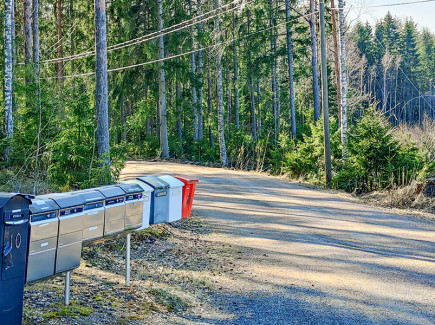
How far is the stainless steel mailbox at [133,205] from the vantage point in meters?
6.18

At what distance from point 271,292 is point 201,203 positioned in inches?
275

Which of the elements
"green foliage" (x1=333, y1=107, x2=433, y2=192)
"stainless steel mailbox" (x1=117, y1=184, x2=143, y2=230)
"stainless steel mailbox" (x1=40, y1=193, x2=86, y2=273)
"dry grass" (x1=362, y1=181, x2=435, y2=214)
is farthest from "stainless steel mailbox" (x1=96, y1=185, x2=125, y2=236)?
"green foliage" (x1=333, y1=107, x2=433, y2=192)

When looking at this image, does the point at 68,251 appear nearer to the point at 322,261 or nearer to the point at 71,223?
the point at 71,223

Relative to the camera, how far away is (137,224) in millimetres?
6426

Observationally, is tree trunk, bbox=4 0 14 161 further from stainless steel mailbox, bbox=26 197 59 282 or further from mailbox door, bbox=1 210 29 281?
mailbox door, bbox=1 210 29 281

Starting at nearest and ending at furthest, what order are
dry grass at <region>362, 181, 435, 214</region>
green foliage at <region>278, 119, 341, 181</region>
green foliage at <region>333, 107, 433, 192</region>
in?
dry grass at <region>362, 181, 435, 214</region> < green foliage at <region>333, 107, 433, 192</region> < green foliage at <region>278, 119, 341, 181</region>

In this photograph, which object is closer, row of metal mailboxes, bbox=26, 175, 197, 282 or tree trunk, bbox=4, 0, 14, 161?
row of metal mailboxes, bbox=26, 175, 197, 282

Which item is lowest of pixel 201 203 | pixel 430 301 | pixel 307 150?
pixel 430 301

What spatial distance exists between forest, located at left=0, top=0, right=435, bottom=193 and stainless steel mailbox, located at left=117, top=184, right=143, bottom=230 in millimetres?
2355

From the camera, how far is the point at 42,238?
15.3 feet

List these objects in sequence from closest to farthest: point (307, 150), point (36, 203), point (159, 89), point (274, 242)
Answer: point (36, 203) → point (274, 242) → point (307, 150) → point (159, 89)

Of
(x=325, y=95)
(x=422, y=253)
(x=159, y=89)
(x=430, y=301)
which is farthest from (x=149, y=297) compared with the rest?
(x=159, y=89)

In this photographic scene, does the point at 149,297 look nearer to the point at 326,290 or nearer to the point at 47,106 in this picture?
the point at 326,290

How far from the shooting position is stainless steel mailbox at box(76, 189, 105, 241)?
17.6 ft
